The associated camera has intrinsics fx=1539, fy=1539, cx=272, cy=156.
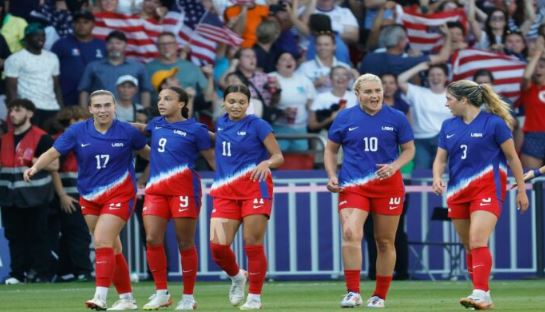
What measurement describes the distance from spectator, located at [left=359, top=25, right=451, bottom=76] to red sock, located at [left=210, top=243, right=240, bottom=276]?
24.4 ft

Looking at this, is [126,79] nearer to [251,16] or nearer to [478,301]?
[251,16]

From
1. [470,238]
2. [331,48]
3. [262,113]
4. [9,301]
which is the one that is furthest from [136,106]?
[470,238]

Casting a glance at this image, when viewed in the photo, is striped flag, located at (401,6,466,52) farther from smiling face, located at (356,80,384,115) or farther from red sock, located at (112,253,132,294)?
red sock, located at (112,253,132,294)

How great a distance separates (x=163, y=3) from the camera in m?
23.1

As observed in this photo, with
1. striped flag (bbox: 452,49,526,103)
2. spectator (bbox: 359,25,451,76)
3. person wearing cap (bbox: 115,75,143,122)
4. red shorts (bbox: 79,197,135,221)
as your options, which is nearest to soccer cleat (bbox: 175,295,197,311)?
red shorts (bbox: 79,197,135,221)

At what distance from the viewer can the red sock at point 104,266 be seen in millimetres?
14156

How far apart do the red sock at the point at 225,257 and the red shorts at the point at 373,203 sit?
117cm

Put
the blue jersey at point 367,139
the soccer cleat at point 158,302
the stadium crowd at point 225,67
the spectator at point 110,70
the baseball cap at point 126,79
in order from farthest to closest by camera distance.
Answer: the spectator at point 110,70
the baseball cap at point 126,79
the stadium crowd at point 225,67
the soccer cleat at point 158,302
the blue jersey at point 367,139

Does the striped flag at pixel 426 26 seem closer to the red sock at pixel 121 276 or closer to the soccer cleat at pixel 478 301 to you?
the red sock at pixel 121 276

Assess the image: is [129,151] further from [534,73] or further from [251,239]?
[534,73]

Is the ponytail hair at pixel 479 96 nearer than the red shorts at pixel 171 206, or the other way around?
the ponytail hair at pixel 479 96

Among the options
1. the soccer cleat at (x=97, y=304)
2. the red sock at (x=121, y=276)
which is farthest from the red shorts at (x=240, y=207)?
the soccer cleat at (x=97, y=304)

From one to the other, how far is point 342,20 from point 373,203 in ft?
29.8

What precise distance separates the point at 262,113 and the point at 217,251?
639cm
